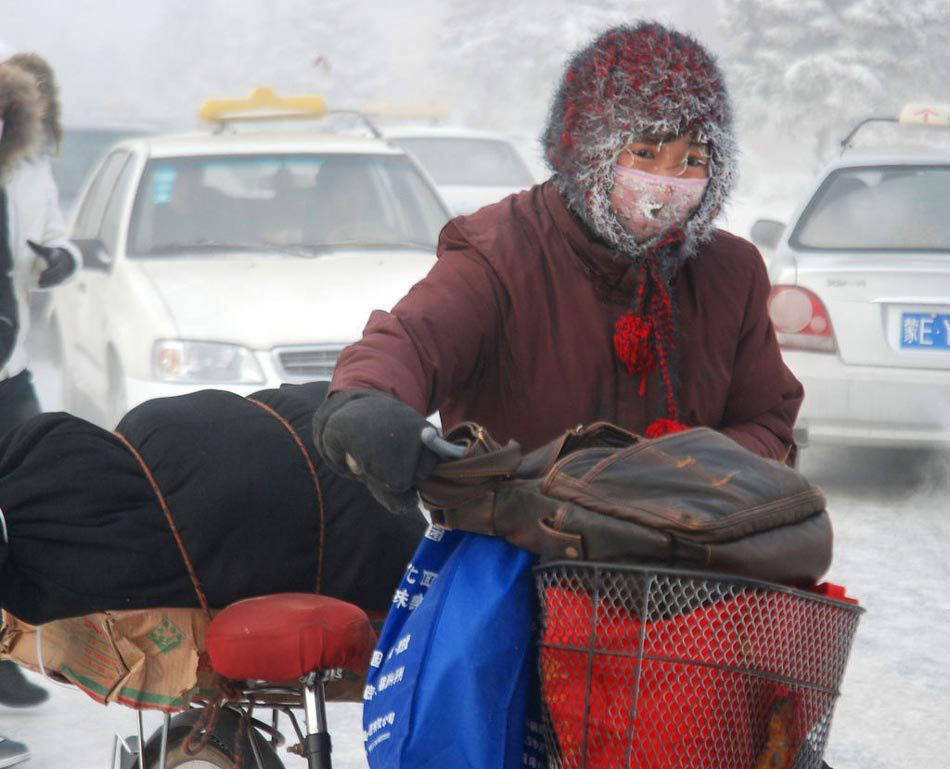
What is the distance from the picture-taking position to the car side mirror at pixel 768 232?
319 inches

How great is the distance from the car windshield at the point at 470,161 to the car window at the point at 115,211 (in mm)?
8156

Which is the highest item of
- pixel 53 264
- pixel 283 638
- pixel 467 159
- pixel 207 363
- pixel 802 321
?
pixel 283 638

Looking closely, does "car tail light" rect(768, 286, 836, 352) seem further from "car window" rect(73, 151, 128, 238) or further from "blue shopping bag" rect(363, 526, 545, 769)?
"blue shopping bag" rect(363, 526, 545, 769)

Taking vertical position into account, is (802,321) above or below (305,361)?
below

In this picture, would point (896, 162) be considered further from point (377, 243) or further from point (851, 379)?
point (377, 243)

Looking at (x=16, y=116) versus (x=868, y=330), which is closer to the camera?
(x=16, y=116)

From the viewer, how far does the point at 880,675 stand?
487 centimetres

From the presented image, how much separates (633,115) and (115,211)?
5.56m

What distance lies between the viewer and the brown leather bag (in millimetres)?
1628

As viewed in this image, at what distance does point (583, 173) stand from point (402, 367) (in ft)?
1.47

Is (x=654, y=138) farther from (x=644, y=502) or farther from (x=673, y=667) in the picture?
(x=673, y=667)

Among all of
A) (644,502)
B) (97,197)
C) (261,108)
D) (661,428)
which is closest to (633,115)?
(661,428)

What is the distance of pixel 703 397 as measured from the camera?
7.35 feet

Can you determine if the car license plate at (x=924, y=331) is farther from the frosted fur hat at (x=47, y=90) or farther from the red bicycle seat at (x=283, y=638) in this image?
the red bicycle seat at (x=283, y=638)
